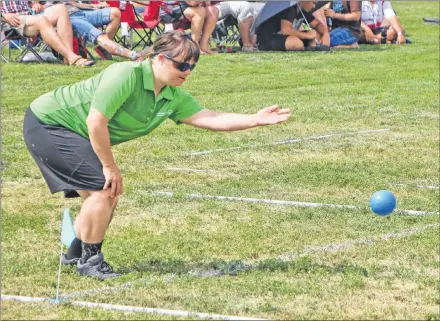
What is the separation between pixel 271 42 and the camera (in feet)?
63.2

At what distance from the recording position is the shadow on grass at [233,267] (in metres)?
6.76

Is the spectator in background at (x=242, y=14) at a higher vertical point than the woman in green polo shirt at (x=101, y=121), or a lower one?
lower

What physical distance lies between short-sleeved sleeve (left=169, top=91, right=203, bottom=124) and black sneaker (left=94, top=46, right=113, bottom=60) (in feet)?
34.3

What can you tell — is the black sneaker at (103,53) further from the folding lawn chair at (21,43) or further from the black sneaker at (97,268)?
the black sneaker at (97,268)

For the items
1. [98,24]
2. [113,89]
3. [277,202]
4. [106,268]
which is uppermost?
[113,89]

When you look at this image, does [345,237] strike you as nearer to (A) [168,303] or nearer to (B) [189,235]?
(B) [189,235]

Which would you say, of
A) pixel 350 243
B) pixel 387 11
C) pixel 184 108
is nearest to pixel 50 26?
pixel 387 11

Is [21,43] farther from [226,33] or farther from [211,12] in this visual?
[226,33]

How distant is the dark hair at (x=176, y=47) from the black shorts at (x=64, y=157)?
706mm

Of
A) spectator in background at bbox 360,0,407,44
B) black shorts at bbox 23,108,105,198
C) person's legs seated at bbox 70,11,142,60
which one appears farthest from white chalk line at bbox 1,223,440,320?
spectator in background at bbox 360,0,407,44

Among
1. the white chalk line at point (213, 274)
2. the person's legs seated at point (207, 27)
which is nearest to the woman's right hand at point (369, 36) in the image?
the person's legs seated at point (207, 27)

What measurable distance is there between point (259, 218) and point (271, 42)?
1121cm

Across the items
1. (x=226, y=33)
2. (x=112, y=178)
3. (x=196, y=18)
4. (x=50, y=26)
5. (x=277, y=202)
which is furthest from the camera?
(x=226, y=33)

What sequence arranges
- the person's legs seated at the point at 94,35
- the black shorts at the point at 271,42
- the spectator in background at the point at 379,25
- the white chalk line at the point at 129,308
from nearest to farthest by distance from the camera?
the white chalk line at the point at 129,308
the person's legs seated at the point at 94,35
the black shorts at the point at 271,42
the spectator in background at the point at 379,25
